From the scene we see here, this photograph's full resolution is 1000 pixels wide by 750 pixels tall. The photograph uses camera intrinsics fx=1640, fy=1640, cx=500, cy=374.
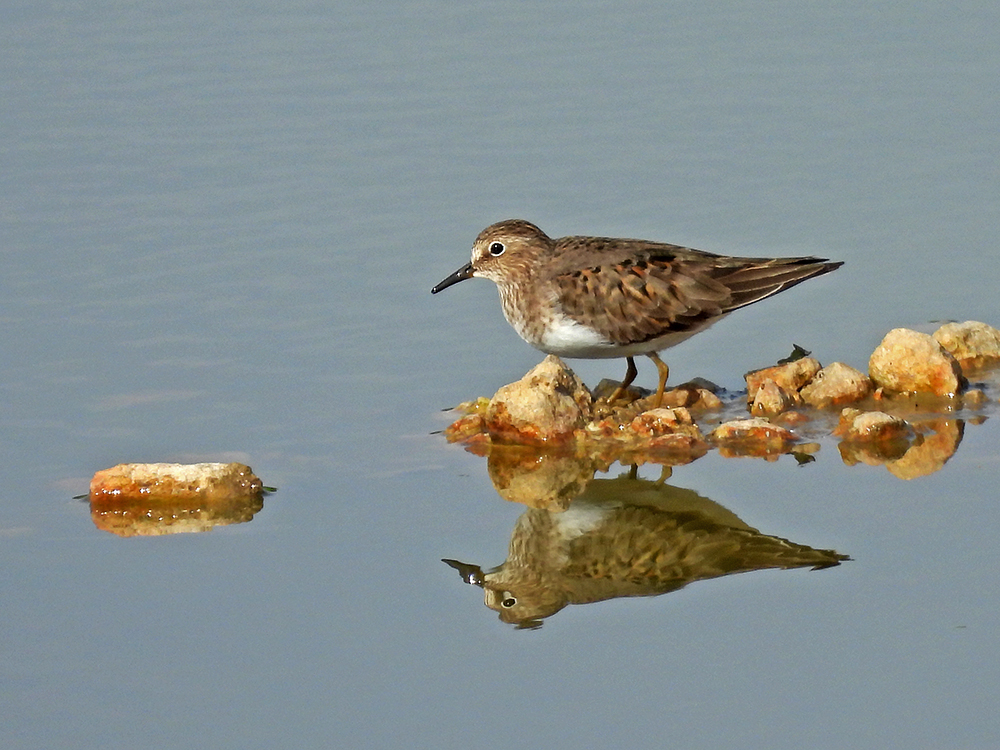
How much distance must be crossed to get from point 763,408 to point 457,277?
263cm

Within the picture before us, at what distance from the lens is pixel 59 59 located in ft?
56.6

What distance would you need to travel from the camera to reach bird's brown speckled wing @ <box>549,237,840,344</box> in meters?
11.3

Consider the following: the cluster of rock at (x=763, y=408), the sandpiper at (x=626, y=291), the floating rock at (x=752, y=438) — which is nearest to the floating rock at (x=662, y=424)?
the cluster of rock at (x=763, y=408)

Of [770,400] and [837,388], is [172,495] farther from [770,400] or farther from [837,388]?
[837,388]

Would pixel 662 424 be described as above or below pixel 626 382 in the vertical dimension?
below

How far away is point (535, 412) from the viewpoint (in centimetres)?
1081

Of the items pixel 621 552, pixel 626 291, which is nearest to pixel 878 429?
pixel 626 291

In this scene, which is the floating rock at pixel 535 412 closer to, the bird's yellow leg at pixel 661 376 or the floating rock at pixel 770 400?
the bird's yellow leg at pixel 661 376

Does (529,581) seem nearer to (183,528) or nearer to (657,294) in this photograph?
(183,528)

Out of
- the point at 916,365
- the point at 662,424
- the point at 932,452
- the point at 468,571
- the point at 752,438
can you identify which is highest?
the point at 916,365

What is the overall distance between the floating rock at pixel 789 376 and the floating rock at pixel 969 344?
1.04m

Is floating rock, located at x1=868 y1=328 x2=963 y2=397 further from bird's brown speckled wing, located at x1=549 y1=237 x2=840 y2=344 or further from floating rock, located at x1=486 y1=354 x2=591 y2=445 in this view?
floating rock, located at x1=486 y1=354 x2=591 y2=445

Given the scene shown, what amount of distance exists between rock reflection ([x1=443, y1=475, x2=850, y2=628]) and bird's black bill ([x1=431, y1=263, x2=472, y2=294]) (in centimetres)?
275

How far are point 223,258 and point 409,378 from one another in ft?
8.40
